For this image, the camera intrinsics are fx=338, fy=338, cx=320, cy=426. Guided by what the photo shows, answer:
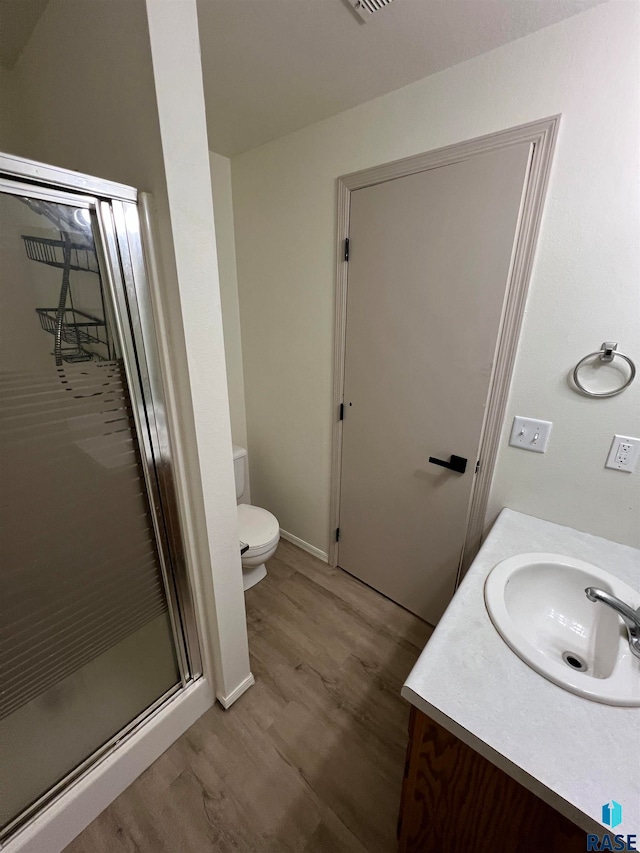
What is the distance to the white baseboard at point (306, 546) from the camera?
2.23m

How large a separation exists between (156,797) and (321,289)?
2.14 meters

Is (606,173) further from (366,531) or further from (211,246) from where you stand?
(366,531)

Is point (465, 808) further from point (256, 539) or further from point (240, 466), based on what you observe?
point (240, 466)

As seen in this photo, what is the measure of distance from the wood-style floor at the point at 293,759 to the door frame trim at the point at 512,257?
64cm

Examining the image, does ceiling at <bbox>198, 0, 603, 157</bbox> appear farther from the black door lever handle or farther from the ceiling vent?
the black door lever handle

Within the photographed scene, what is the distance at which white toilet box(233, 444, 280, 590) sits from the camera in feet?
5.99

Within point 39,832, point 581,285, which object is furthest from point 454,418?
point 39,832

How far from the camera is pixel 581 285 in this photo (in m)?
1.11

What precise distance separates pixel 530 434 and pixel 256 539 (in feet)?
4.64

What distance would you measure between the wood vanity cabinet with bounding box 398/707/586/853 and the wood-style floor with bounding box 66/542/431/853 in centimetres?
39

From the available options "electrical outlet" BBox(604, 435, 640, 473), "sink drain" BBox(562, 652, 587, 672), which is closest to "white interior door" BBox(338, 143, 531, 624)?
"electrical outlet" BBox(604, 435, 640, 473)

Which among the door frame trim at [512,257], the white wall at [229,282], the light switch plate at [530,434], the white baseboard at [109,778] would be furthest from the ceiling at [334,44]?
the white baseboard at [109,778]

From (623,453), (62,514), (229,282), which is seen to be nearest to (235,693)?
(62,514)

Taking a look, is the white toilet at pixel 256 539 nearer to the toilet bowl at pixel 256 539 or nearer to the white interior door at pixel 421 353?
the toilet bowl at pixel 256 539
